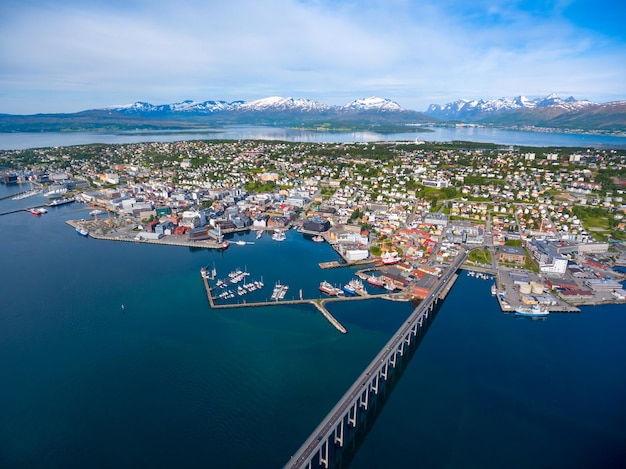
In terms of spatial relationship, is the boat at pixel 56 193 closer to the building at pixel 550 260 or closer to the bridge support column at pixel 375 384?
the bridge support column at pixel 375 384

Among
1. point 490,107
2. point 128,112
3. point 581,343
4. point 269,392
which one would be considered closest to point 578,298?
point 581,343

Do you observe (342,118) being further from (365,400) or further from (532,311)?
(365,400)

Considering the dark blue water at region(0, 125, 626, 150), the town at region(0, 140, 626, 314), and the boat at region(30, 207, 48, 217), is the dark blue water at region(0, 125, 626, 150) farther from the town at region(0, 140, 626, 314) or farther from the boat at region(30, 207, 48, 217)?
the boat at region(30, 207, 48, 217)

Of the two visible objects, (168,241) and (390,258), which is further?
(168,241)

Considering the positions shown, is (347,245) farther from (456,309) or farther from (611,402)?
(611,402)

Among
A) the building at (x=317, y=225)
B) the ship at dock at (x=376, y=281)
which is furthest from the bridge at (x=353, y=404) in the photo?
the building at (x=317, y=225)

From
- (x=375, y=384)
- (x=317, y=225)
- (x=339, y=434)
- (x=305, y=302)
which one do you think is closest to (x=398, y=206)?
(x=317, y=225)
